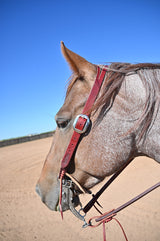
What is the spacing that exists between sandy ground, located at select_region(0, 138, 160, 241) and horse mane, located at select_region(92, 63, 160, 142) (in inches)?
138

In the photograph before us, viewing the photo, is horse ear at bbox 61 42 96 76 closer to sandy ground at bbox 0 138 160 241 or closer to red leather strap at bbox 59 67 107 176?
red leather strap at bbox 59 67 107 176

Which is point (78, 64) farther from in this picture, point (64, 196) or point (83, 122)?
point (64, 196)

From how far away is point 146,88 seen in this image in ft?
4.68

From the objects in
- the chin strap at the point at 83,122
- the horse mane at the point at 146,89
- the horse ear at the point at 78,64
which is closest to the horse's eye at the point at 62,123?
the chin strap at the point at 83,122

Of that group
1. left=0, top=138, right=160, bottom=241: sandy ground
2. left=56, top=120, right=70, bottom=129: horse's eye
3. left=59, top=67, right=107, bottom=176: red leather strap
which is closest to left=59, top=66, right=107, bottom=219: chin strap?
left=59, top=67, right=107, bottom=176: red leather strap

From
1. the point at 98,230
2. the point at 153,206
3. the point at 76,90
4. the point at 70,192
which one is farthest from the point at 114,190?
the point at 76,90

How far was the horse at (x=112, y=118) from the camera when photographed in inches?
56.9

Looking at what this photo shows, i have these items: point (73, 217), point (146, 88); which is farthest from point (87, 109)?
point (73, 217)

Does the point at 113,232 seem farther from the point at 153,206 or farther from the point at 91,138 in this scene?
the point at 91,138

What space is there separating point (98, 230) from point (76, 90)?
156 inches

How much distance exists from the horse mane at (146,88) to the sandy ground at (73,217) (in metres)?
3.49

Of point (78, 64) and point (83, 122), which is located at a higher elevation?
point (78, 64)

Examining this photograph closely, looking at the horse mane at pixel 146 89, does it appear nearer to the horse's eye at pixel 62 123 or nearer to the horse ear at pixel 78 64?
the horse ear at pixel 78 64

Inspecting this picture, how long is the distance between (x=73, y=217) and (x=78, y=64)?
183 inches
